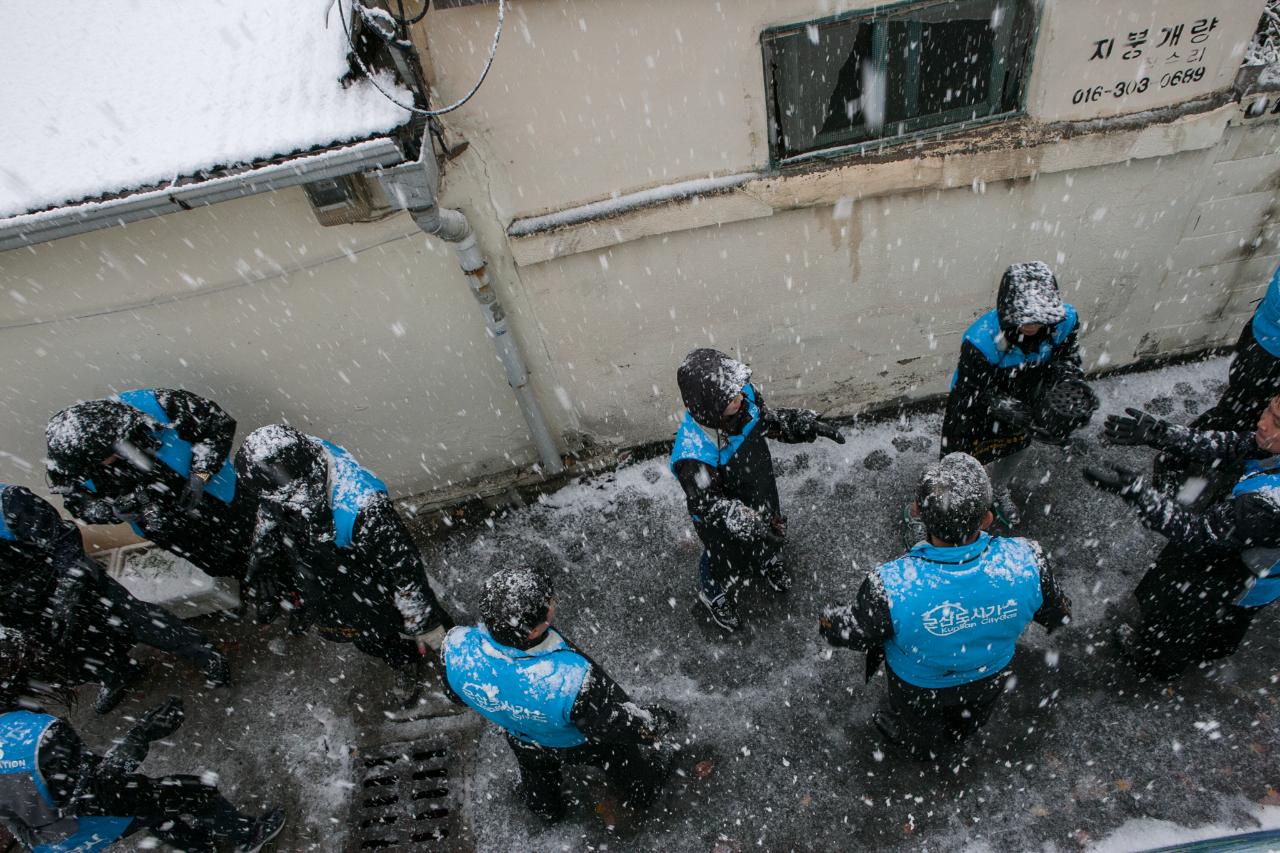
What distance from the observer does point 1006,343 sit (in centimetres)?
375

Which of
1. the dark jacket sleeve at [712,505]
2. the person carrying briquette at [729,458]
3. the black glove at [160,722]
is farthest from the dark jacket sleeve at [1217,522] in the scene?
the black glove at [160,722]

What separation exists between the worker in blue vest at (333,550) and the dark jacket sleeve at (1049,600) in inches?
127

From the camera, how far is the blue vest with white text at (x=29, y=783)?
9.00 feet

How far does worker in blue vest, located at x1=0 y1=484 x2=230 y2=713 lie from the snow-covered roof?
1851mm

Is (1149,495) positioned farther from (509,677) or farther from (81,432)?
(81,432)

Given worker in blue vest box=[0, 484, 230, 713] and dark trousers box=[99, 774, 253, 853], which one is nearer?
dark trousers box=[99, 774, 253, 853]

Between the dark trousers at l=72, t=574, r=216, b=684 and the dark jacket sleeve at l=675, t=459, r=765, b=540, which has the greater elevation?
the dark jacket sleeve at l=675, t=459, r=765, b=540

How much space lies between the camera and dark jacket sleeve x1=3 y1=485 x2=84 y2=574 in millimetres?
3807

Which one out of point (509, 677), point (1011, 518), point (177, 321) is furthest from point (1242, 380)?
point (177, 321)

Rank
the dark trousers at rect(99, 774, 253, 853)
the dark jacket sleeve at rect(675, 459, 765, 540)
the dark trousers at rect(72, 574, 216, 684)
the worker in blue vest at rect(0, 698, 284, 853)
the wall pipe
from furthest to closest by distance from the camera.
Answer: the dark trousers at rect(72, 574, 216, 684), the dark jacket sleeve at rect(675, 459, 765, 540), the wall pipe, the dark trousers at rect(99, 774, 253, 853), the worker in blue vest at rect(0, 698, 284, 853)

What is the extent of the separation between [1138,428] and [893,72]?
248cm

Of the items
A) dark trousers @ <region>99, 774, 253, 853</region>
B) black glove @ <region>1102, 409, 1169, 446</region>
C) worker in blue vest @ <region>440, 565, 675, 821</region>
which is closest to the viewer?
worker in blue vest @ <region>440, 565, 675, 821</region>

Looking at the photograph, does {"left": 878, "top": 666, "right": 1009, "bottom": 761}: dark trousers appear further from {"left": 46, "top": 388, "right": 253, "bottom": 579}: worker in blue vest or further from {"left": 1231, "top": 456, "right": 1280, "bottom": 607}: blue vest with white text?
{"left": 46, "top": 388, "right": 253, "bottom": 579}: worker in blue vest

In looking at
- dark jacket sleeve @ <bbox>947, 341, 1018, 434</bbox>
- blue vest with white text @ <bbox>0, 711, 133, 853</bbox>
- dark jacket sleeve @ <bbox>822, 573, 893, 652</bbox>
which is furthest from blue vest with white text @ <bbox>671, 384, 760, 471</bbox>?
blue vest with white text @ <bbox>0, 711, 133, 853</bbox>
